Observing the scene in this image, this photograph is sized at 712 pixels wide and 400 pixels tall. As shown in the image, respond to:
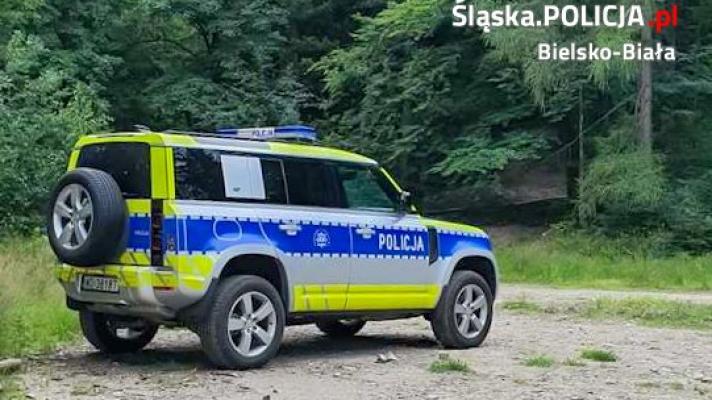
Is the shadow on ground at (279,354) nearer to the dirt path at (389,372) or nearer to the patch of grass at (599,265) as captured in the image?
the dirt path at (389,372)

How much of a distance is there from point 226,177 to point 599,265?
16.0 m

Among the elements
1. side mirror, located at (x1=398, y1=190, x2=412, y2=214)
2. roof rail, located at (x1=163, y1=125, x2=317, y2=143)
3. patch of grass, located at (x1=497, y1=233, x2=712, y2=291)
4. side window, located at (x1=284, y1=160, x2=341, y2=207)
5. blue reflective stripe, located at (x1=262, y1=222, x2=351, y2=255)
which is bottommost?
patch of grass, located at (x1=497, y1=233, x2=712, y2=291)

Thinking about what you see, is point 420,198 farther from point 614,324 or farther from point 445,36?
point 614,324

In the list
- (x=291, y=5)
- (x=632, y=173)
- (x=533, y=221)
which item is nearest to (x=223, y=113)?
(x=291, y=5)

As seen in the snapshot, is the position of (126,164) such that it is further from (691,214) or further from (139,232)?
(691,214)

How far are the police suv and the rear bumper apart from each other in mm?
12

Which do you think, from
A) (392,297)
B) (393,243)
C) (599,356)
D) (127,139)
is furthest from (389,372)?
(127,139)

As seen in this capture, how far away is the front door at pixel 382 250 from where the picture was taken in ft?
32.4

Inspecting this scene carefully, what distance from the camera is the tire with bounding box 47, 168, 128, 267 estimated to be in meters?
8.35

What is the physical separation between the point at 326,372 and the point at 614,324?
6227 millimetres

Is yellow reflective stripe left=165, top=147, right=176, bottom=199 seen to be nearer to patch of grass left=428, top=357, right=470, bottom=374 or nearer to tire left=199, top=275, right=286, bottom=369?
tire left=199, top=275, right=286, bottom=369

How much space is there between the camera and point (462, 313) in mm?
10938

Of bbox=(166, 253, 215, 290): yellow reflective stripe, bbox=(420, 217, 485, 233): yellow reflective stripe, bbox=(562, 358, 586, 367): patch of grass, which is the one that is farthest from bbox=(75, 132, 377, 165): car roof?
bbox=(562, 358, 586, 367): patch of grass

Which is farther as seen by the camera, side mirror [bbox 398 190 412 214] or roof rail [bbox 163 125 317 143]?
side mirror [bbox 398 190 412 214]
